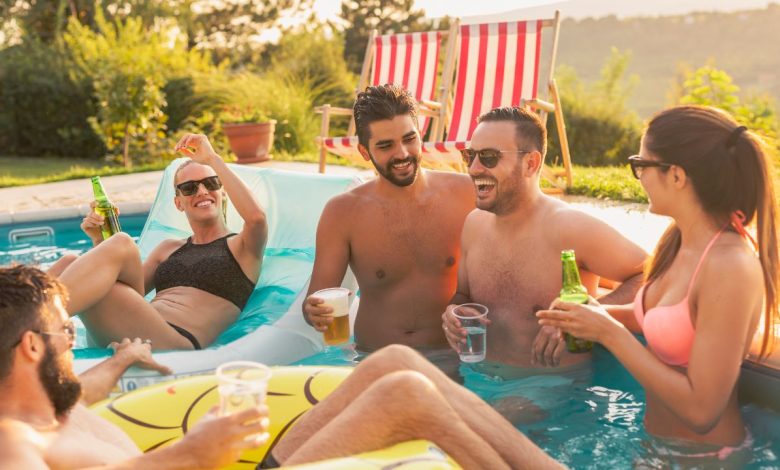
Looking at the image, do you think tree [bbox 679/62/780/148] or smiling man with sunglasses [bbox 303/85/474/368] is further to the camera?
tree [bbox 679/62/780/148]

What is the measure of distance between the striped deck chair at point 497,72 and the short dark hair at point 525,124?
431 cm

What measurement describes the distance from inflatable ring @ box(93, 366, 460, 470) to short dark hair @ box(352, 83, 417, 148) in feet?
4.65

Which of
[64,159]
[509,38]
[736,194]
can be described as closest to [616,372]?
[736,194]

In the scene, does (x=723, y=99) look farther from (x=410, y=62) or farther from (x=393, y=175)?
(x=393, y=175)

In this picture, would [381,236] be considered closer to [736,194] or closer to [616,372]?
[616,372]

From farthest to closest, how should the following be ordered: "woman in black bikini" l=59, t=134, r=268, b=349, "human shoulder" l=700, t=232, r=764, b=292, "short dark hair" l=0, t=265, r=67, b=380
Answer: "woman in black bikini" l=59, t=134, r=268, b=349 < "human shoulder" l=700, t=232, r=764, b=292 < "short dark hair" l=0, t=265, r=67, b=380

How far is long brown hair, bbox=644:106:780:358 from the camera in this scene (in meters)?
2.47

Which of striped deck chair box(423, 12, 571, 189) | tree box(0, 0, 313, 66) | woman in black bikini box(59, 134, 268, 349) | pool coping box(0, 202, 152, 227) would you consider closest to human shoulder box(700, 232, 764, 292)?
woman in black bikini box(59, 134, 268, 349)

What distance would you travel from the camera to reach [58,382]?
6.74ft

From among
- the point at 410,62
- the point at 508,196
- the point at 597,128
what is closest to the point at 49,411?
the point at 508,196

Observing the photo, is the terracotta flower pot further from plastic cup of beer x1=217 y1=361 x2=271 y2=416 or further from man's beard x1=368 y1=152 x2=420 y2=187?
plastic cup of beer x1=217 y1=361 x2=271 y2=416

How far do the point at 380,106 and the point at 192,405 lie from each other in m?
1.73

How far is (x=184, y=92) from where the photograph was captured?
14.7 metres

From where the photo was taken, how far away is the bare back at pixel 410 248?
404 cm
